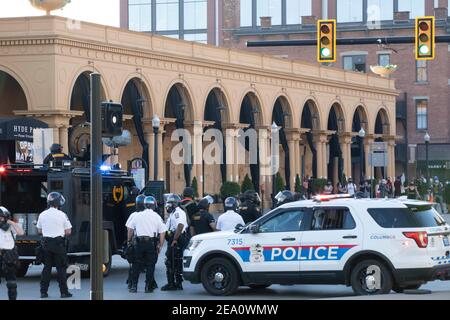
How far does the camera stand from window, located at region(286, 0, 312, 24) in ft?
286

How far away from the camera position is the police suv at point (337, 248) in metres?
17.5

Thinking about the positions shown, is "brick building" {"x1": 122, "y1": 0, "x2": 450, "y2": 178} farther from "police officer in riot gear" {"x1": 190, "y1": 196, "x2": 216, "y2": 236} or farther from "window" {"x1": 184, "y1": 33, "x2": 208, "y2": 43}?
"police officer in riot gear" {"x1": 190, "y1": 196, "x2": 216, "y2": 236}

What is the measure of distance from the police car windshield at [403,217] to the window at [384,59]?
2574 inches

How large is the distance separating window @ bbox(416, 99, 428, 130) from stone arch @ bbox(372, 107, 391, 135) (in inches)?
264

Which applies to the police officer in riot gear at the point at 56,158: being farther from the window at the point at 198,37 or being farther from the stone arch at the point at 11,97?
the window at the point at 198,37

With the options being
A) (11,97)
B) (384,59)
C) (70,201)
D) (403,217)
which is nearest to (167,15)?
(384,59)

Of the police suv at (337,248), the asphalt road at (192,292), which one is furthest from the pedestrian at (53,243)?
the police suv at (337,248)

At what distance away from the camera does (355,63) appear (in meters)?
82.9

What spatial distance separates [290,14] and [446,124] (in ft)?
48.8

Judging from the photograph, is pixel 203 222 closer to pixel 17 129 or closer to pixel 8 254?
pixel 8 254

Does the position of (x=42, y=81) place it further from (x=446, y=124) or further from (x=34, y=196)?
(x=446, y=124)

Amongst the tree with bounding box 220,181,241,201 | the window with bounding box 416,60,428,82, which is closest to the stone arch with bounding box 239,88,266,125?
the tree with bounding box 220,181,241,201

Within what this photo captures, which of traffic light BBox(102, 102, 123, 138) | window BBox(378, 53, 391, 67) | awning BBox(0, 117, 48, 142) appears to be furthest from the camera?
window BBox(378, 53, 391, 67)

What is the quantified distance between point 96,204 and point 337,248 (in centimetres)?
624
